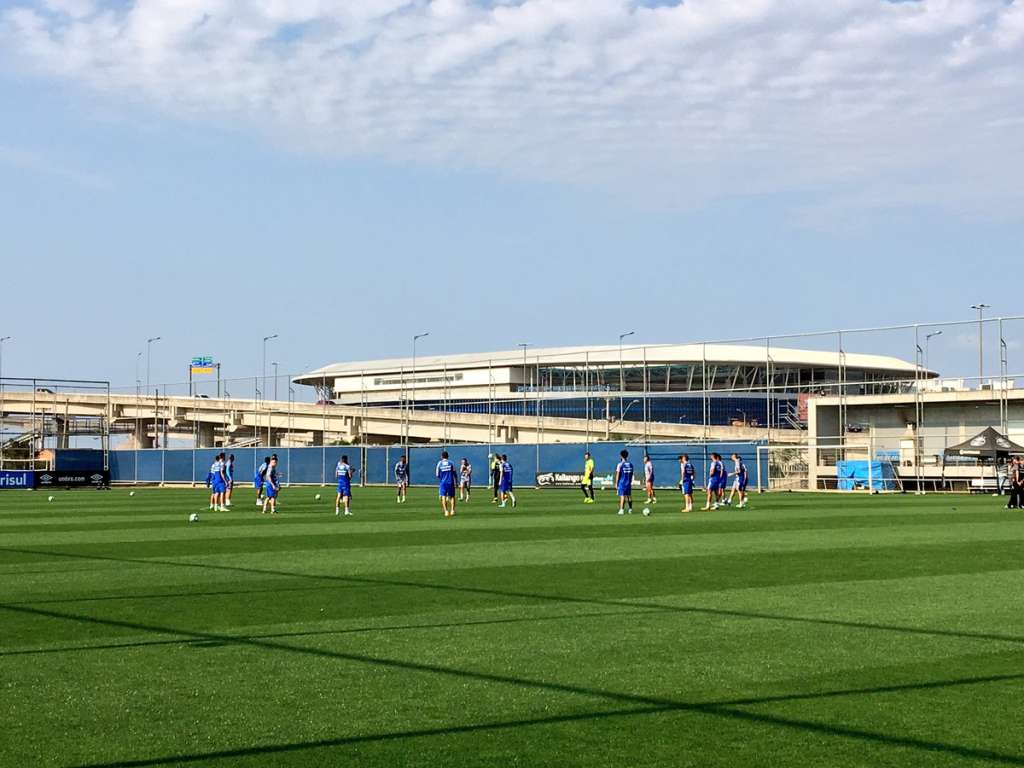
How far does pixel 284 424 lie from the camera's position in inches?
3698

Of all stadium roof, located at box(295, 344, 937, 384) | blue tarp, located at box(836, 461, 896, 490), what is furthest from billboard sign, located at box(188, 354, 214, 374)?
blue tarp, located at box(836, 461, 896, 490)

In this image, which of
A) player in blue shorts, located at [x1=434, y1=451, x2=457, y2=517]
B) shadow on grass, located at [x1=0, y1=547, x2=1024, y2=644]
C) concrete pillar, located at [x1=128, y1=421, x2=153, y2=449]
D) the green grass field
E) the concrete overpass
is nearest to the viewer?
the green grass field

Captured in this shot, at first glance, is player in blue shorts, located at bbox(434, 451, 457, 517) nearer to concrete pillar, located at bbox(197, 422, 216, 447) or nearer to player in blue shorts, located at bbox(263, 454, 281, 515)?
player in blue shorts, located at bbox(263, 454, 281, 515)

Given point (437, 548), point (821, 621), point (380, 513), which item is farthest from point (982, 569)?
point (380, 513)

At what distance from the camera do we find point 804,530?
26922 mm

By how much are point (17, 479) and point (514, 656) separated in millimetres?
63846

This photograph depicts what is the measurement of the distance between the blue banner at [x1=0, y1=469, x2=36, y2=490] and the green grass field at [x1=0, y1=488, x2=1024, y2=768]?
161 ft

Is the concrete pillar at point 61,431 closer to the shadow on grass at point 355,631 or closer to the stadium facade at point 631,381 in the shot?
the stadium facade at point 631,381

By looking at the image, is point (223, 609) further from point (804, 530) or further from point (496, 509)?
point (496, 509)

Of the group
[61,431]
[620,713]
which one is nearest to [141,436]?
[61,431]

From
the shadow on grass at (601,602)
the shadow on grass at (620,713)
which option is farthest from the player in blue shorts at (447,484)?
the shadow on grass at (620,713)

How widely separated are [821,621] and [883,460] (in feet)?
159

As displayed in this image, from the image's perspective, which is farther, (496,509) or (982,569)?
(496,509)

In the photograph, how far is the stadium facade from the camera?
255 ft
